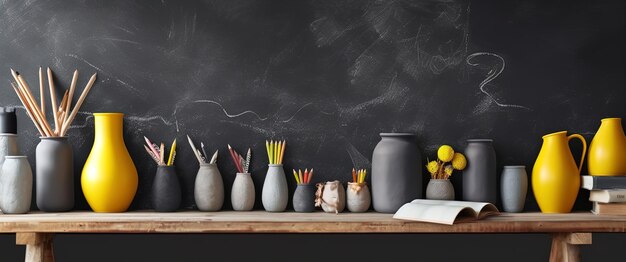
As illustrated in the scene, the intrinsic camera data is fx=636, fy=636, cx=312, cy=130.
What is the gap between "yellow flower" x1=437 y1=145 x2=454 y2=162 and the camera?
89.2 inches

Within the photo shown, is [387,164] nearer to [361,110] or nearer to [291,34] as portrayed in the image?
[361,110]

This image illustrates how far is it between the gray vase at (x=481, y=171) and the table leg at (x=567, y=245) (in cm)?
25

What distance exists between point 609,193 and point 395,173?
71 cm

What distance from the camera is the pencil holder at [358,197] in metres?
2.25

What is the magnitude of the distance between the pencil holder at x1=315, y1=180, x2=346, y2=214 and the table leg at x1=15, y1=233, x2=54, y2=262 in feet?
3.03

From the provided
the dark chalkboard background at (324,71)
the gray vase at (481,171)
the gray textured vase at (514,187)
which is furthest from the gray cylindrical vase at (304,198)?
the gray textured vase at (514,187)

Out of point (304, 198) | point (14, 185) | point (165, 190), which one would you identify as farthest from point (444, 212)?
point (14, 185)

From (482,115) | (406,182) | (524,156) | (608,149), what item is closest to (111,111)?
(406,182)

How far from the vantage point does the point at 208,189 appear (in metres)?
2.27

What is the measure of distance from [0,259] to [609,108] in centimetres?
237

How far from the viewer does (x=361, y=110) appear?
2.36m

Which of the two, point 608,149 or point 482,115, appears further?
point 482,115

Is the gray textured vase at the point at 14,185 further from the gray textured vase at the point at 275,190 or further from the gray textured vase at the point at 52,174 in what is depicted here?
the gray textured vase at the point at 275,190

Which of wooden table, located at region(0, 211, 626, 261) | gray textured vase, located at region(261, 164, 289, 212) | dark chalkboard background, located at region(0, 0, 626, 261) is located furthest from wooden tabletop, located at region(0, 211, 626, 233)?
dark chalkboard background, located at region(0, 0, 626, 261)
